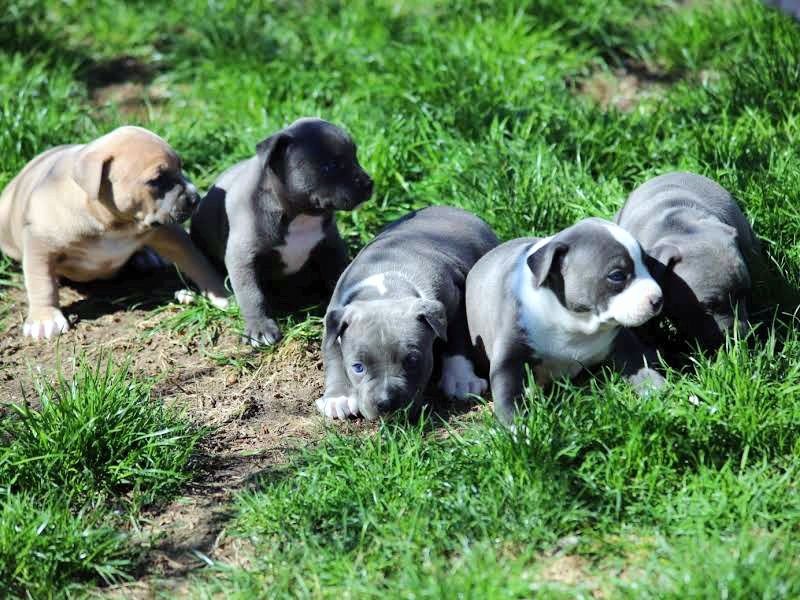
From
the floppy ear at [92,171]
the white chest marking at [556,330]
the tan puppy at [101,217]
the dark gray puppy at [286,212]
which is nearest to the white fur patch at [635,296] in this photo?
the white chest marking at [556,330]

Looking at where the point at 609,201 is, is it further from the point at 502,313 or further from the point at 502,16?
the point at 502,16

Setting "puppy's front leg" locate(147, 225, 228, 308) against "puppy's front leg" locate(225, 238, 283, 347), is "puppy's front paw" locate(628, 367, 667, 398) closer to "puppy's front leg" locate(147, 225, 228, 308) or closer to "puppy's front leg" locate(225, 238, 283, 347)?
"puppy's front leg" locate(225, 238, 283, 347)

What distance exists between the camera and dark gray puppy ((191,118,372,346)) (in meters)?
6.90

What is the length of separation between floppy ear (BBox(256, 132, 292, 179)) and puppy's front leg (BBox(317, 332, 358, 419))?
4.49 feet

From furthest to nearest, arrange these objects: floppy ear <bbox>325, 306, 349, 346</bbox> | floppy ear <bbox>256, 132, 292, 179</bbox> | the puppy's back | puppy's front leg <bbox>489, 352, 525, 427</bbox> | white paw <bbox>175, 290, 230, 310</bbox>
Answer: the puppy's back
white paw <bbox>175, 290, 230, 310</bbox>
floppy ear <bbox>256, 132, 292, 179</bbox>
floppy ear <bbox>325, 306, 349, 346</bbox>
puppy's front leg <bbox>489, 352, 525, 427</bbox>

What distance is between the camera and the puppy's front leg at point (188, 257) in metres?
7.39

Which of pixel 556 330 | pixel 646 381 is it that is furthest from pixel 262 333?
pixel 646 381

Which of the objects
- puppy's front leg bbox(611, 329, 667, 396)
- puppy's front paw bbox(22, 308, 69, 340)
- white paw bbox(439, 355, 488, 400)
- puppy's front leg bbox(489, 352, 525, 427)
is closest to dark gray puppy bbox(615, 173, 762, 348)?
puppy's front leg bbox(611, 329, 667, 396)

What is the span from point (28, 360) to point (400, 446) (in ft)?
8.86

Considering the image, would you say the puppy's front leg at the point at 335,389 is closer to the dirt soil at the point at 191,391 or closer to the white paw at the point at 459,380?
the dirt soil at the point at 191,391

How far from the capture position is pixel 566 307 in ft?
18.5

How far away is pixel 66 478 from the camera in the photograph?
5422mm

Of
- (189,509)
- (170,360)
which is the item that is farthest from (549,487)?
(170,360)

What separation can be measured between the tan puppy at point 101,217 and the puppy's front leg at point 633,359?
2.72 meters
